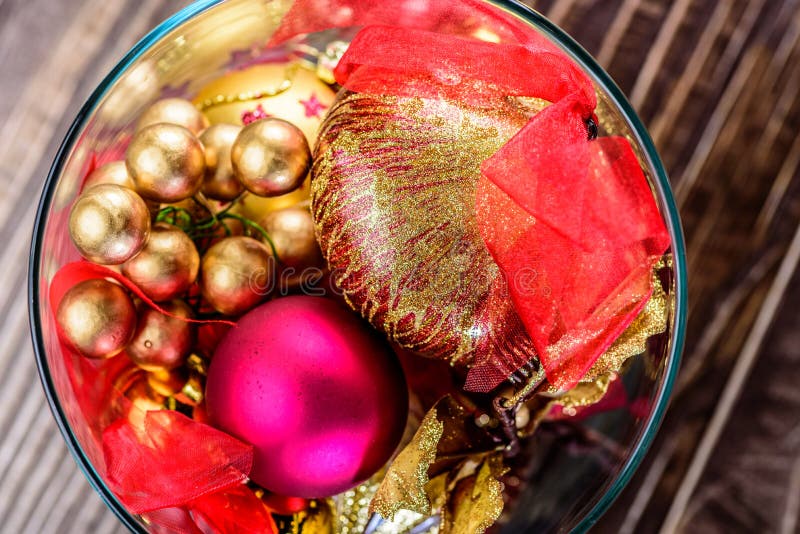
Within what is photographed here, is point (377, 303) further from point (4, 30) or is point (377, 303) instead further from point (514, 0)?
point (4, 30)

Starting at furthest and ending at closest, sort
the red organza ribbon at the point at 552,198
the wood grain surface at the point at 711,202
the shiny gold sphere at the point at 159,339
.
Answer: the wood grain surface at the point at 711,202 → the shiny gold sphere at the point at 159,339 → the red organza ribbon at the point at 552,198

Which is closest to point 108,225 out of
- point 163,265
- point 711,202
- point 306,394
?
point 163,265

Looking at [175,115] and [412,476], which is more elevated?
[175,115]

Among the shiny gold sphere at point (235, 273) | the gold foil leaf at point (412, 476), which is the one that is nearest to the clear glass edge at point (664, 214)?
the gold foil leaf at point (412, 476)

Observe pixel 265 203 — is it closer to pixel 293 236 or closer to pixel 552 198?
pixel 293 236

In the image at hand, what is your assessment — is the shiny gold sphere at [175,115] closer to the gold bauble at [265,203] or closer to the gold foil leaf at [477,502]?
the gold bauble at [265,203]

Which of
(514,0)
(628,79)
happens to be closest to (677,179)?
(628,79)

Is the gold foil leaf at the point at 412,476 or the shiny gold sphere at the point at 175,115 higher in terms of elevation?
the shiny gold sphere at the point at 175,115
